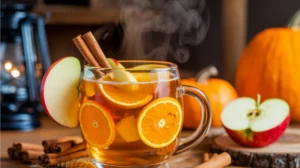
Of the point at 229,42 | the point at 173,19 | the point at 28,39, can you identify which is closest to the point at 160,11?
the point at 173,19

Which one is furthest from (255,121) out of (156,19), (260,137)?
(156,19)

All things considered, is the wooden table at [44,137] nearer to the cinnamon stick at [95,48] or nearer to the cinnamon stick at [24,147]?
the cinnamon stick at [24,147]

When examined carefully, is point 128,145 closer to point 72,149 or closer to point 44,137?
point 72,149

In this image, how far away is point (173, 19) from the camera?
2.01 meters

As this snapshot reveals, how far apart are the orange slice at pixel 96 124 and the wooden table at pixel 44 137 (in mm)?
182

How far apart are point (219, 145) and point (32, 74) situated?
1.60 feet

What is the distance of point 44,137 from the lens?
50.9 inches

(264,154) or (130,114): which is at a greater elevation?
(130,114)

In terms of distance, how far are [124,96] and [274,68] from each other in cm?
77

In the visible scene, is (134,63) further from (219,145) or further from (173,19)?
(173,19)

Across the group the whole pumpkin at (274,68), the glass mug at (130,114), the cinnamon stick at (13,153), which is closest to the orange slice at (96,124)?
the glass mug at (130,114)

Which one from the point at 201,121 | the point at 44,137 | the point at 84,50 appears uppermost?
the point at 84,50

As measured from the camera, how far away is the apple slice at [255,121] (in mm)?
1102

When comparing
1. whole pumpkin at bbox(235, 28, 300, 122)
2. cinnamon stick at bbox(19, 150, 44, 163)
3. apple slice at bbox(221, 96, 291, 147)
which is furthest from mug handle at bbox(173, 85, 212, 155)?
whole pumpkin at bbox(235, 28, 300, 122)
